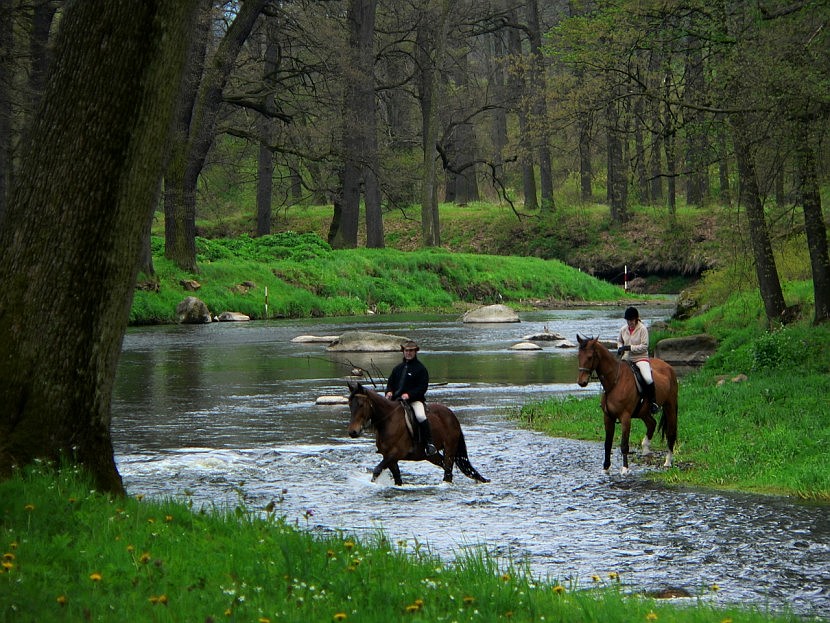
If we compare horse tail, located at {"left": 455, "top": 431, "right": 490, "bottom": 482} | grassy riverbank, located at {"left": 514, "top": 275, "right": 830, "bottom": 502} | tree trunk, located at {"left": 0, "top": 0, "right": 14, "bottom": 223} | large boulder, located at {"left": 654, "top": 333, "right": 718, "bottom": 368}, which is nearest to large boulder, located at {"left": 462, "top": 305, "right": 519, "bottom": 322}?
large boulder, located at {"left": 654, "top": 333, "right": 718, "bottom": 368}

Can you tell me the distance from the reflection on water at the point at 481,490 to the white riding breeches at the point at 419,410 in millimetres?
871

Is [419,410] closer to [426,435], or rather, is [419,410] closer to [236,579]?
[426,435]

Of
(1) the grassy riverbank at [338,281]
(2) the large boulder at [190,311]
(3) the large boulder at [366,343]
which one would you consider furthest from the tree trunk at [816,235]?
(1) the grassy riverbank at [338,281]

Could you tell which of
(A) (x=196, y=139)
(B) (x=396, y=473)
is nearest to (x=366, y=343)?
(A) (x=196, y=139)

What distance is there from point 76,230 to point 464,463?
5868 millimetres

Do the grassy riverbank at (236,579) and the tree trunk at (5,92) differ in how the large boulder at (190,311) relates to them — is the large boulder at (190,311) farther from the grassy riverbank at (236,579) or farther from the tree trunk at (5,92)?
the grassy riverbank at (236,579)

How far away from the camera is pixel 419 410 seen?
544 inches

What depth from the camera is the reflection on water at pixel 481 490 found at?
31.7 feet

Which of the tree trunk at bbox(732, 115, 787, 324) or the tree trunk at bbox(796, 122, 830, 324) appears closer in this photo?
the tree trunk at bbox(796, 122, 830, 324)

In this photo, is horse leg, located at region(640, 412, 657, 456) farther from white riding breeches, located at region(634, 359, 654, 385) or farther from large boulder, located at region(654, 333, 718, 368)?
large boulder, located at region(654, 333, 718, 368)

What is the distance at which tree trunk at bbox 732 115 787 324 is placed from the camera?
70.8 feet

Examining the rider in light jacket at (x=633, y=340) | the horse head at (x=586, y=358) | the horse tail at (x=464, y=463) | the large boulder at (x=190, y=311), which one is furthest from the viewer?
the large boulder at (x=190, y=311)

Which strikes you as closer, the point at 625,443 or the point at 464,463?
the point at 464,463

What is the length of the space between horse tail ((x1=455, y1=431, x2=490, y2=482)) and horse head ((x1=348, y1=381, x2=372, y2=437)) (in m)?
1.23
